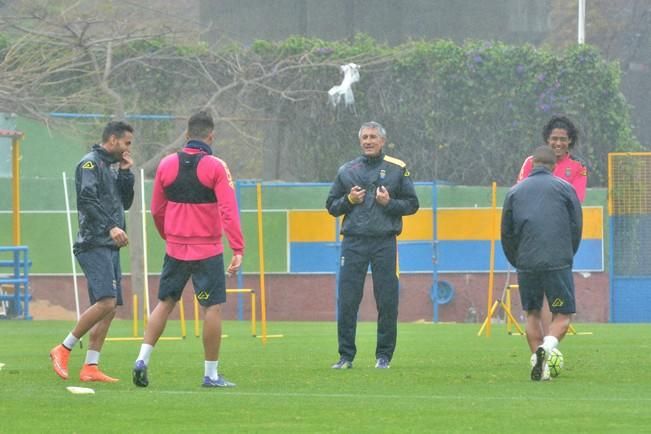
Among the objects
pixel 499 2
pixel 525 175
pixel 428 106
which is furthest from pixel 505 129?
pixel 525 175

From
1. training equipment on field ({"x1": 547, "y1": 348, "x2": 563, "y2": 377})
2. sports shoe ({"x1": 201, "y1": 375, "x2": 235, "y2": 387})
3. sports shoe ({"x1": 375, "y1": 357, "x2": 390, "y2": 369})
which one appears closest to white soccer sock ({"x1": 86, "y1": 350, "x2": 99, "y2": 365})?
sports shoe ({"x1": 201, "y1": 375, "x2": 235, "y2": 387})

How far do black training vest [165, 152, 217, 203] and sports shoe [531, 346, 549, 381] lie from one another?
266 centimetres

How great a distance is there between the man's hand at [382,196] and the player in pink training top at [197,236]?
234 cm

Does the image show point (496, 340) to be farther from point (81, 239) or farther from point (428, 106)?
point (428, 106)

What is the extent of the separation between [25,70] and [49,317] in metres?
5.18

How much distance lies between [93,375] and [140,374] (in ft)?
2.91

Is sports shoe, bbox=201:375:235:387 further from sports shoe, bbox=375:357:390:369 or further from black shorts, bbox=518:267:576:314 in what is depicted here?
black shorts, bbox=518:267:576:314

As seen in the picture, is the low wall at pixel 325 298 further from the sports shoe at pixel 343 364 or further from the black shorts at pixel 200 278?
the black shorts at pixel 200 278

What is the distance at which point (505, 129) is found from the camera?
33.1m

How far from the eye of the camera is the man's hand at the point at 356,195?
1355 cm

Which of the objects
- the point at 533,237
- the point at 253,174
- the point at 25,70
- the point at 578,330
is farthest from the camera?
the point at 253,174

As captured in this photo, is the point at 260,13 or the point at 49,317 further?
the point at 260,13

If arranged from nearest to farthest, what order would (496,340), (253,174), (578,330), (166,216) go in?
1. (166,216)
2. (496,340)
3. (578,330)
4. (253,174)

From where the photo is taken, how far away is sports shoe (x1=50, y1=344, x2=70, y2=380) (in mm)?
12281
